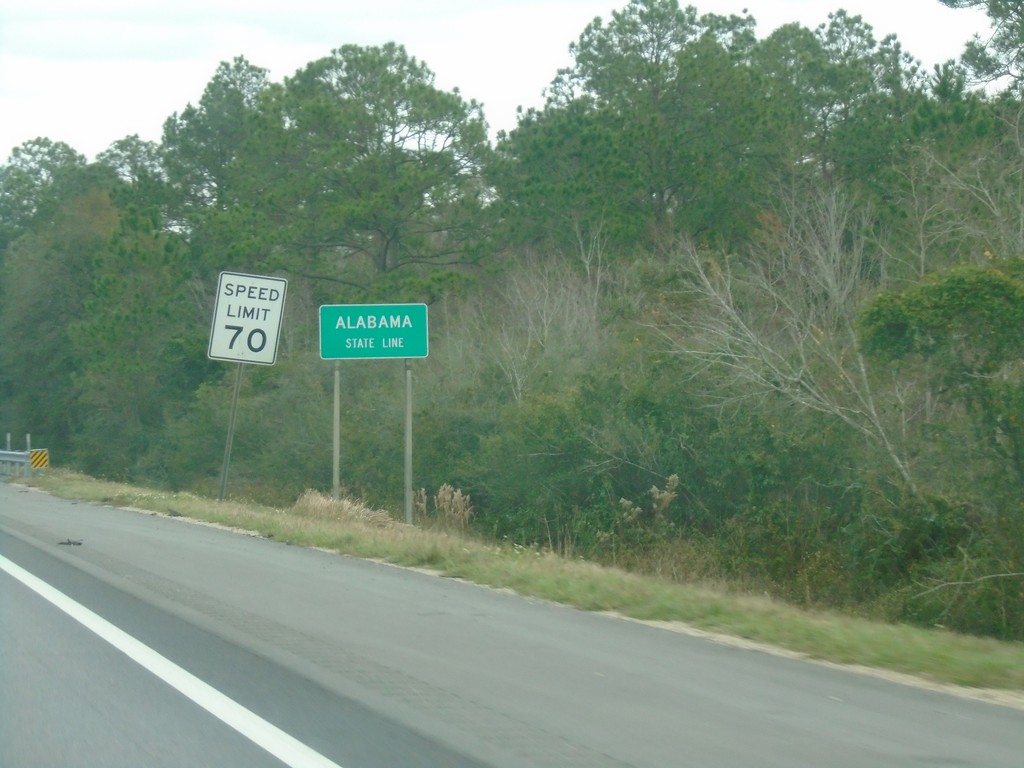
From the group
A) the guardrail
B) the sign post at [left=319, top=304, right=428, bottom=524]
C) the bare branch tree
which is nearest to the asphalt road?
the sign post at [left=319, top=304, right=428, bottom=524]

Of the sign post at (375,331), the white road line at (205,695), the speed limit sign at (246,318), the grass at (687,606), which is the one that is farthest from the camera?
the speed limit sign at (246,318)

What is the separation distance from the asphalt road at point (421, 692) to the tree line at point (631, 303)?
957 centimetres

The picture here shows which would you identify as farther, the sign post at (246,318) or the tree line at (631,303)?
the sign post at (246,318)

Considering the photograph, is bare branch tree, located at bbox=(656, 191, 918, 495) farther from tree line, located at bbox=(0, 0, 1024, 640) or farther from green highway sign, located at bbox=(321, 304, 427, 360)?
green highway sign, located at bbox=(321, 304, 427, 360)

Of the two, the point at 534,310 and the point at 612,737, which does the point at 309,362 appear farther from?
the point at 612,737

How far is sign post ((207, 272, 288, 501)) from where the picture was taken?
2206 cm

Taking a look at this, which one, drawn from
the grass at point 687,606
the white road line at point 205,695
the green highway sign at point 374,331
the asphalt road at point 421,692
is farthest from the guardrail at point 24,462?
the white road line at point 205,695

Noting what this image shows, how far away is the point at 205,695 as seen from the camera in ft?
24.0

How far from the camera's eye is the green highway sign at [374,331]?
1997 cm

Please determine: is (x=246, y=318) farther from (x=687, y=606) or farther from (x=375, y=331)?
(x=687, y=606)

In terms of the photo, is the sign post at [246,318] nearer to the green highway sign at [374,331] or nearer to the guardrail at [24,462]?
the green highway sign at [374,331]

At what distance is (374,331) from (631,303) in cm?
1547

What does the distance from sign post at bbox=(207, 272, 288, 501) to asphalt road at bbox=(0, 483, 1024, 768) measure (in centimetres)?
1089

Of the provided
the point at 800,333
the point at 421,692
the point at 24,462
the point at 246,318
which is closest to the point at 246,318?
the point at 246,318
